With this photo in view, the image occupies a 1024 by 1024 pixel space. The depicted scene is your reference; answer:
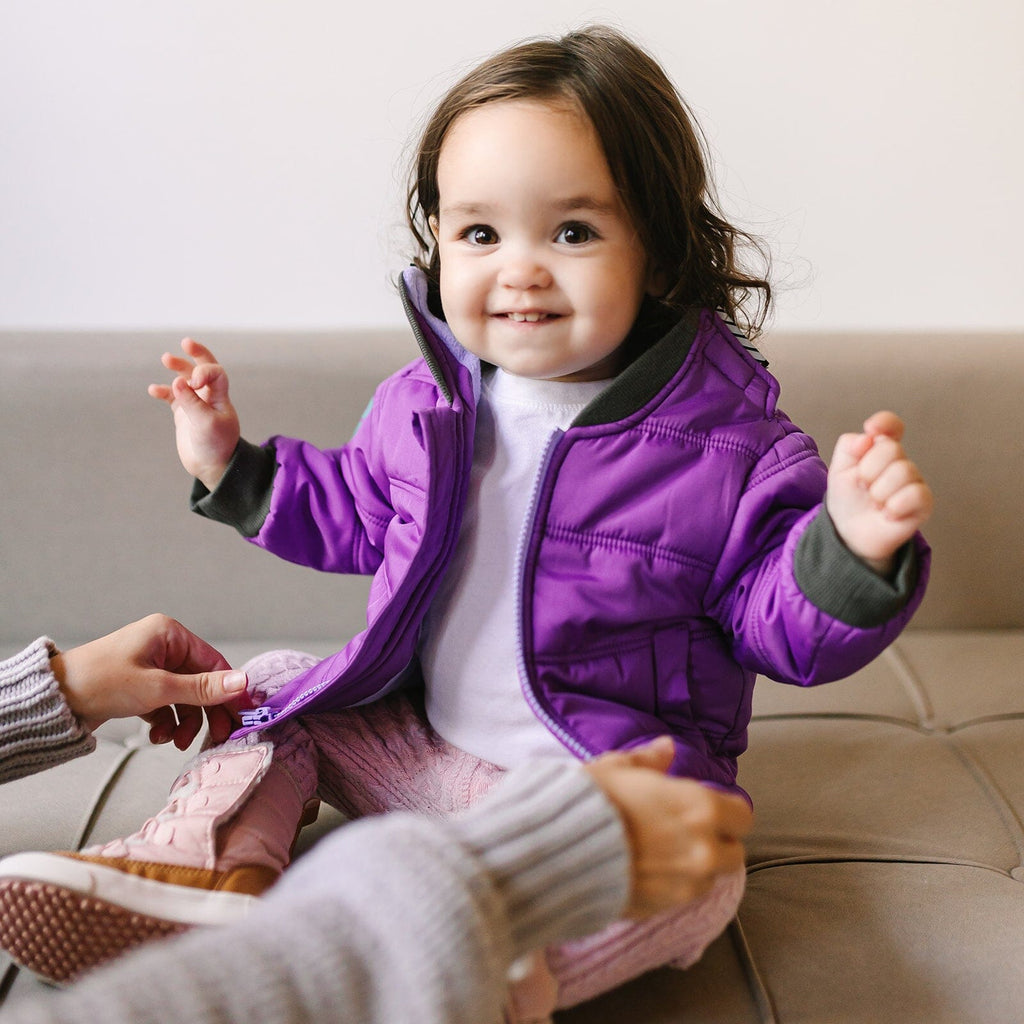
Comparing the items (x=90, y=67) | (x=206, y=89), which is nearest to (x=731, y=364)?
(x=206, y=89)

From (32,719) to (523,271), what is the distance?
53 centimetres

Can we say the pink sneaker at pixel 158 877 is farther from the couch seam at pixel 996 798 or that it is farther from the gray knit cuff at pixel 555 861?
the couch seam at pixel 996 798

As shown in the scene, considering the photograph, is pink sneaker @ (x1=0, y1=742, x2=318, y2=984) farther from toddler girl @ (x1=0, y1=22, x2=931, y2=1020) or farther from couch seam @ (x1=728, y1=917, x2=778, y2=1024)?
couch seam @ (x1=728, y1=917, x2=778, y2=1024)

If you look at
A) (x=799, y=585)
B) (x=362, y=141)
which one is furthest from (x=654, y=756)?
(x=362, y=141)

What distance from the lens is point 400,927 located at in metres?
0.60

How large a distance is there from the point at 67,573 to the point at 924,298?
1.18 meters

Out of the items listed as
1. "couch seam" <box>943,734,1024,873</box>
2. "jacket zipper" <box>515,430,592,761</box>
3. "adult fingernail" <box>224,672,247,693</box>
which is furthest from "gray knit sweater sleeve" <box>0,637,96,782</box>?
"couch seam" <box>943,734,1024,873</box>

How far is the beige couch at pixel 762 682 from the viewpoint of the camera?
3.40 ft

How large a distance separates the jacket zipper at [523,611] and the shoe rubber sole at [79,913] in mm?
267

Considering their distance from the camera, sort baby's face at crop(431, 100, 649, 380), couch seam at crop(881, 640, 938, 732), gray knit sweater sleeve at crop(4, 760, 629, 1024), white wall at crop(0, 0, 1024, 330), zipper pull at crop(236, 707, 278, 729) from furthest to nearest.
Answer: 1. white wall at crop(0, 0, 1024, 330)
2. couch seam at crop(881, 640, 938, 732)
3. zipper pull at crop(236, 707, 278, 729)
4. baby's face at crop(431, 100, 649, 380)
5. gray knit sweater sleeve at crop(4, 760, 629, 1024)

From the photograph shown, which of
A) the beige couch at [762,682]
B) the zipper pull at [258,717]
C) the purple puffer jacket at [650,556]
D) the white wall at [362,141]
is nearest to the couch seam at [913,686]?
the beige couch at [762,682]

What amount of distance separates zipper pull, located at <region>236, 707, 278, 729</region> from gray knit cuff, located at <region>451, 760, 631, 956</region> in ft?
1.15

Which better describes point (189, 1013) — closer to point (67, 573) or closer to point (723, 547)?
point (723, 547)

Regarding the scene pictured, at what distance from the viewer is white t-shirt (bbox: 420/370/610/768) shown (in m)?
0.95
